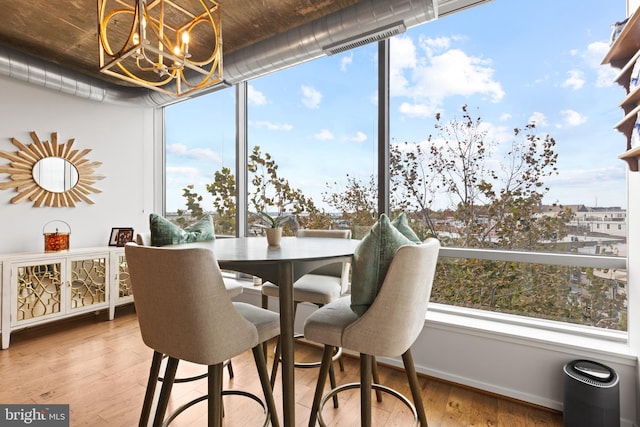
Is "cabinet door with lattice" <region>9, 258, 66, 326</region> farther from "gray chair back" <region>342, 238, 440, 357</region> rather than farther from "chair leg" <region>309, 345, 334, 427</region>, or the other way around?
"gray chair back" <region>342, 238, 440, 357</region>

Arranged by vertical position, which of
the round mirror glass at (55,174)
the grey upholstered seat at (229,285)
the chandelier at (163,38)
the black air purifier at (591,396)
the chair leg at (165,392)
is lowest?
the black air purifier at (591,396)

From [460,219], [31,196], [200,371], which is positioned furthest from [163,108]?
[460,219]

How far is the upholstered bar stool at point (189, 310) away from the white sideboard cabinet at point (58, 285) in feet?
8.03

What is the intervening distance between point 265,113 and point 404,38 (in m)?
1.58

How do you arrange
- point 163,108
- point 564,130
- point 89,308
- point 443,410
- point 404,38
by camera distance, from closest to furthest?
point 443,410
point 564,130
point 404,38
point 89,308
point 163,108

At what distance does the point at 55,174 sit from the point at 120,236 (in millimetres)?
926

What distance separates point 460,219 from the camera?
7.97 feet

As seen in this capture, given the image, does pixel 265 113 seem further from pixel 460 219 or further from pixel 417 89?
pixel 460 219

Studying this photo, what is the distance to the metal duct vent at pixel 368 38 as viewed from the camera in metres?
2.20

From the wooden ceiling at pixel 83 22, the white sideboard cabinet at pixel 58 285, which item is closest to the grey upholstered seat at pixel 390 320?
the wooden ceiling at pixel 83 22

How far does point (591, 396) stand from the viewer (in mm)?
1554

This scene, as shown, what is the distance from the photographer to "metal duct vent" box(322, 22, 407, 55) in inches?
86.7

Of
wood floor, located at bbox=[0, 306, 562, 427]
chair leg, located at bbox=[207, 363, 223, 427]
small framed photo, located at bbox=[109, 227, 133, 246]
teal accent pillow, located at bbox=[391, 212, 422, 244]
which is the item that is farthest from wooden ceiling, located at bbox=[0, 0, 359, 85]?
wood floor, located at bbox=[0, 306, 562, 427]

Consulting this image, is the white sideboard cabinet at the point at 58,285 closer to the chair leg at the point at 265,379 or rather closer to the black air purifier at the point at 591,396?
the chair leg at the point at 265,379
